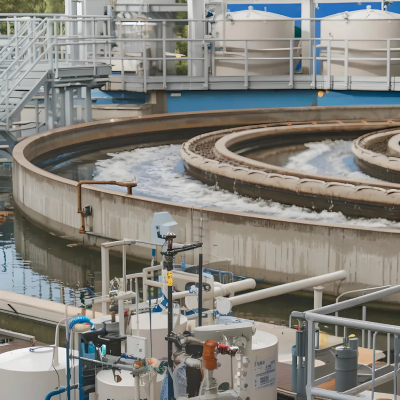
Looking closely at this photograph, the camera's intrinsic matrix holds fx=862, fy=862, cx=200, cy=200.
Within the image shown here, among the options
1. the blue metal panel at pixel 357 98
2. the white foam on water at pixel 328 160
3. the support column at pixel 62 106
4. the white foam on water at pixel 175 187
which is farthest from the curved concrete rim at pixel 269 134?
the support column at pixel 62 106

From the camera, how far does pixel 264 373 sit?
17.6 ft

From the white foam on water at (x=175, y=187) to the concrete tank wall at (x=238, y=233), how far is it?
78.3 inches

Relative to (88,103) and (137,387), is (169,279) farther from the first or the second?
(88,103)

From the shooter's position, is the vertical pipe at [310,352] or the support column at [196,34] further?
the support column at [196,34]

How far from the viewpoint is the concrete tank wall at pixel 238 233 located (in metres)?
8.91

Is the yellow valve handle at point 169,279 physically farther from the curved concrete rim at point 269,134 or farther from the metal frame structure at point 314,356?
the curved concrete rim at point 269,134

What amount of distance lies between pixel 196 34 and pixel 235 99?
259 cm

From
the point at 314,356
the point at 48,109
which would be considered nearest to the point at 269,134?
the point at 48,109

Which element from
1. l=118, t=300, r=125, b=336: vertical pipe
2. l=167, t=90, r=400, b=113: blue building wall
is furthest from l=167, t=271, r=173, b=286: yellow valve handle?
l=167, t=90, r=400, b=113: blue building wall

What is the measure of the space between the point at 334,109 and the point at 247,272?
37.8ft

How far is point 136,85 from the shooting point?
73.7 ft

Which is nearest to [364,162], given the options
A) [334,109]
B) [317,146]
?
[317,146]

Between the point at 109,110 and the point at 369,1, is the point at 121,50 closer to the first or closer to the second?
the point at 109,110

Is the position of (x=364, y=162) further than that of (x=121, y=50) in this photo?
No
